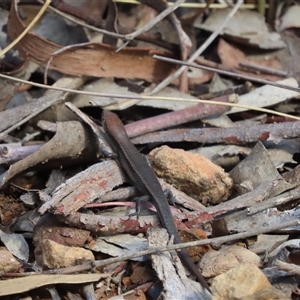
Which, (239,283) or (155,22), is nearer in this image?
(239,283)

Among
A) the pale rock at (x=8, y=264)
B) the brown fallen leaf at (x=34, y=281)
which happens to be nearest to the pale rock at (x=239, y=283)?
the brown fallen leaf at (x=34, y=281)

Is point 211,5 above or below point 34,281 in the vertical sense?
above

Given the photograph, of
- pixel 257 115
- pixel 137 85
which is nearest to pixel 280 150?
pixel 257 115

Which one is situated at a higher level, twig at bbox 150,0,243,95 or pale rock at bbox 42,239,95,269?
twig at bbox 150,0,243,95

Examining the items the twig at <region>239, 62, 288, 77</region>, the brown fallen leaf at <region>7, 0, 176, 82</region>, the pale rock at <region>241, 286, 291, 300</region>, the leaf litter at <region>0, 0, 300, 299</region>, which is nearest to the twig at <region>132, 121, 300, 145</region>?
the leaf litter at <region>0, 0, 300, 299</region>

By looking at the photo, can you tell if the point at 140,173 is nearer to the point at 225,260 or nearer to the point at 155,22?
the point at 225,260

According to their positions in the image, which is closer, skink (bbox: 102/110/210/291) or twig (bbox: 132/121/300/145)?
skink (bbox: 102/110/210/291)

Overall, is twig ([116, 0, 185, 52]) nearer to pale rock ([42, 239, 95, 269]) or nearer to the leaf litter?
the leaf litter

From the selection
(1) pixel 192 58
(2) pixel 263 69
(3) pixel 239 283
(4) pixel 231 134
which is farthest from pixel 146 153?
(3) pixel 239 283
